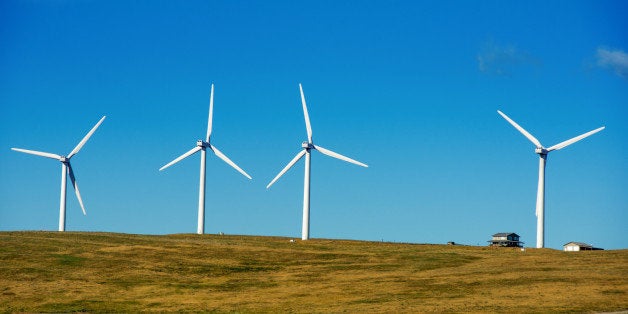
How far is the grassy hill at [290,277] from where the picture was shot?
68.8 meters

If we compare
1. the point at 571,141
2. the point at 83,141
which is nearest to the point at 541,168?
the point at 571,141

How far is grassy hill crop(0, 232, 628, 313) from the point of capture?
68.8 meters

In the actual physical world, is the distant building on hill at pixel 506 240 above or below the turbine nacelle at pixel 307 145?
below

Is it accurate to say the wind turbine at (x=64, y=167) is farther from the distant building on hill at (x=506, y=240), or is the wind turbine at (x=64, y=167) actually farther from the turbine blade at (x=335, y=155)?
the distant building on hill at (x=506, y=240)

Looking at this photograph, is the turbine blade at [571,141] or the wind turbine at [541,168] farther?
the wind turbine at [541,168]

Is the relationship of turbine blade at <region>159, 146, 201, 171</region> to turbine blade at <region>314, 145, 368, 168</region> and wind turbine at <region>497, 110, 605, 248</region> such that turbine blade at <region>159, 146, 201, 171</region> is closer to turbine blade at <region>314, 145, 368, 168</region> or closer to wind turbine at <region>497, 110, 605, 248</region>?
turbine blade at <region>314, 145, 368, 168</region>

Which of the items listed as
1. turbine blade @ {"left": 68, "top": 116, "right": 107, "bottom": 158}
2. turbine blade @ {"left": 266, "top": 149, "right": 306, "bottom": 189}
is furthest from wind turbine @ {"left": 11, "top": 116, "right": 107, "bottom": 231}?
turbine blade @ {"left": 266, "top": 149, "right": 306, "bottom": 189}

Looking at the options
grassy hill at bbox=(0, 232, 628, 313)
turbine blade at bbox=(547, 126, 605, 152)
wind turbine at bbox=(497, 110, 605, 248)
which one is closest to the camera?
grassy hill at bbox=(0, 232, 628, 313)

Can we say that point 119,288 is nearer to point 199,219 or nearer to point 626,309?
point 626,309

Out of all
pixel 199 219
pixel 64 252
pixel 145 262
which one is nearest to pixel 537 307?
pixel 145 262

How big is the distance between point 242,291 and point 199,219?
61.7 meters

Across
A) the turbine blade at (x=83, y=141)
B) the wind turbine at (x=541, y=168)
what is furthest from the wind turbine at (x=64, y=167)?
the wind turbine at (x=541, y=168)

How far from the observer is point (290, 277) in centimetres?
8706

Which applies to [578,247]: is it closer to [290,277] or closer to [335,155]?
[335,155]
